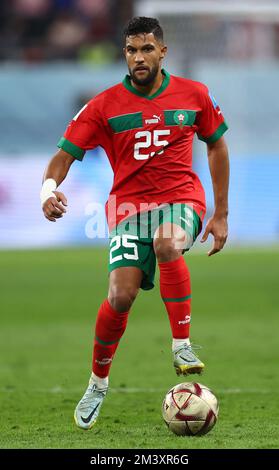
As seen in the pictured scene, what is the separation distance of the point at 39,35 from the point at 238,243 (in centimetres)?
598

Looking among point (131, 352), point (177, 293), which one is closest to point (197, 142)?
point (131, 352)

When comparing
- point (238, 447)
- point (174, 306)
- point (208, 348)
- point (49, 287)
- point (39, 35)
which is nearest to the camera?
point (238, 447)

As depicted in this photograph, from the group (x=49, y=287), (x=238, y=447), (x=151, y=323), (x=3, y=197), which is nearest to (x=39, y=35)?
(x=3, y=197)

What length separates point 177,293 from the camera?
259 inches

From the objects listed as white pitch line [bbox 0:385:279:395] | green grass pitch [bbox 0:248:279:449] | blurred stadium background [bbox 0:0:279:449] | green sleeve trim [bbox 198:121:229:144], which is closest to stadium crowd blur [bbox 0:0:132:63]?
blurred stadium background [bbox 0:0:279:449]

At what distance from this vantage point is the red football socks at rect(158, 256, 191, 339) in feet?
21.4

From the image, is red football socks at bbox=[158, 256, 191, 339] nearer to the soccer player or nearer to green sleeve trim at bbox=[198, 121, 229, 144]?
the soccer player

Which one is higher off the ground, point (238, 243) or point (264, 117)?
point (264, 117)

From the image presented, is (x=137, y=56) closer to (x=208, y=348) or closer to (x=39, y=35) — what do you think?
(x=208, y=348)

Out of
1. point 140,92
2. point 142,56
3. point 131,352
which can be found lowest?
point 131,352

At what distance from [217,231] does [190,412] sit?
3.85ft

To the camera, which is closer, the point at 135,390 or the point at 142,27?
the point at 142,27

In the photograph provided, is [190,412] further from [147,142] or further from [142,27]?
[142,27]

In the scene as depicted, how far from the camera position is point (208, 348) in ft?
35.6
